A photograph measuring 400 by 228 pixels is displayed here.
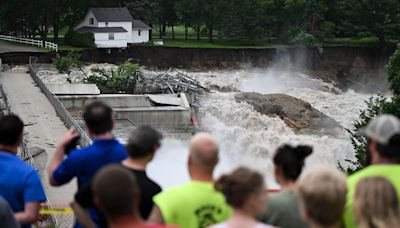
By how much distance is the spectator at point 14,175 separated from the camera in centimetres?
573

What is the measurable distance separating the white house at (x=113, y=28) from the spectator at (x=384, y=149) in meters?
55.5

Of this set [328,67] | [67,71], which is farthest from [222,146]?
[328,67]

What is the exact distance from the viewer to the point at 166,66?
58.8m

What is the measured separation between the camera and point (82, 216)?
18.0 feet

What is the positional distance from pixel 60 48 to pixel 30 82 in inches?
773

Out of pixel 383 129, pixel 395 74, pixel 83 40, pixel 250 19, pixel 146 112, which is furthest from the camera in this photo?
pixel 250 19

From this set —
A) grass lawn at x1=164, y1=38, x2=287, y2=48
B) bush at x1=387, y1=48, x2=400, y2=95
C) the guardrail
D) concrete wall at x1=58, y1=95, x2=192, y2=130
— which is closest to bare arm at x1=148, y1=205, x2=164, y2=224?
→ the guardrail

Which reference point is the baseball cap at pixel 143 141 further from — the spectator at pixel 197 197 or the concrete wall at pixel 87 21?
the concrete wall at pixel 87 21

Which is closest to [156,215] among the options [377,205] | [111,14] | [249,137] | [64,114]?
[377,205]

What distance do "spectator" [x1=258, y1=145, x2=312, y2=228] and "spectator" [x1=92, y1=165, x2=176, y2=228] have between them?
1484mm

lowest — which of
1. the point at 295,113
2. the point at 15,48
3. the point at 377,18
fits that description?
the point at 295,113

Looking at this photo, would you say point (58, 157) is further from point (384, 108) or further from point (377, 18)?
point (377, 18)

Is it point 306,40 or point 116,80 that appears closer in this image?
point 116,80

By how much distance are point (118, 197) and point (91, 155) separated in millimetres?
2109
